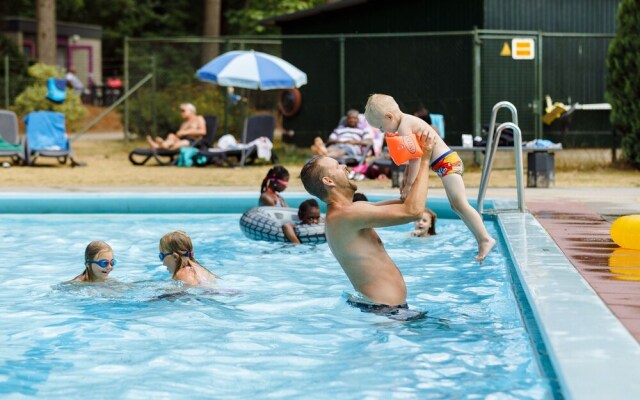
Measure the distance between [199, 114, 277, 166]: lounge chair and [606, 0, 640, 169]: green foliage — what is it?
5.52 m

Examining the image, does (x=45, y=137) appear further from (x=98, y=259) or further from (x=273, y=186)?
(x=98, y=259)

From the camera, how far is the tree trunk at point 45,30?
32.1 metres

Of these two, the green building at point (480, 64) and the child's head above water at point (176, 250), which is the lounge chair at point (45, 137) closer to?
the green building at point (480, 64)

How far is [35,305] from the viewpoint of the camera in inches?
298

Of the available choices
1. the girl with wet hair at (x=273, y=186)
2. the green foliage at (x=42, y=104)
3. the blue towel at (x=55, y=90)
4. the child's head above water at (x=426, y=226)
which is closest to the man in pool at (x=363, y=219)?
the child's head above water at (x=426, y=226)

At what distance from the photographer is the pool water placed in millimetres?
5262

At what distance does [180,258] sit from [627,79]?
33.5ft

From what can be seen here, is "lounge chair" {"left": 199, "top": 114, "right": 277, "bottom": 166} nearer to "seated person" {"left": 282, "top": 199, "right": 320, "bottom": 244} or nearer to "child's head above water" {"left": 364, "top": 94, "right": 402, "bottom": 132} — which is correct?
"seated person" {"left": 282, "top": 199, "right": 320, "bottom": 244}

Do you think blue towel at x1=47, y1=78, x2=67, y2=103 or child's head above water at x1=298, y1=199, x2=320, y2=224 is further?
blue towel at x1=47, y1=78, x2=67, y2=103

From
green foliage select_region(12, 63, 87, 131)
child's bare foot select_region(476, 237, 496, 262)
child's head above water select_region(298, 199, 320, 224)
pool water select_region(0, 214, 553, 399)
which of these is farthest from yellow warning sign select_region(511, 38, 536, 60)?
green foliage select_region(12, 63, 87, 131)

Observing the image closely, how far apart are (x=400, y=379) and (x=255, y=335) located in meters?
1.39

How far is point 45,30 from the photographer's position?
105ft

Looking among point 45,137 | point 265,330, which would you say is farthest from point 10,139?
point 265,330

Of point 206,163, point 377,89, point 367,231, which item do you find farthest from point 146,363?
point 377,89
